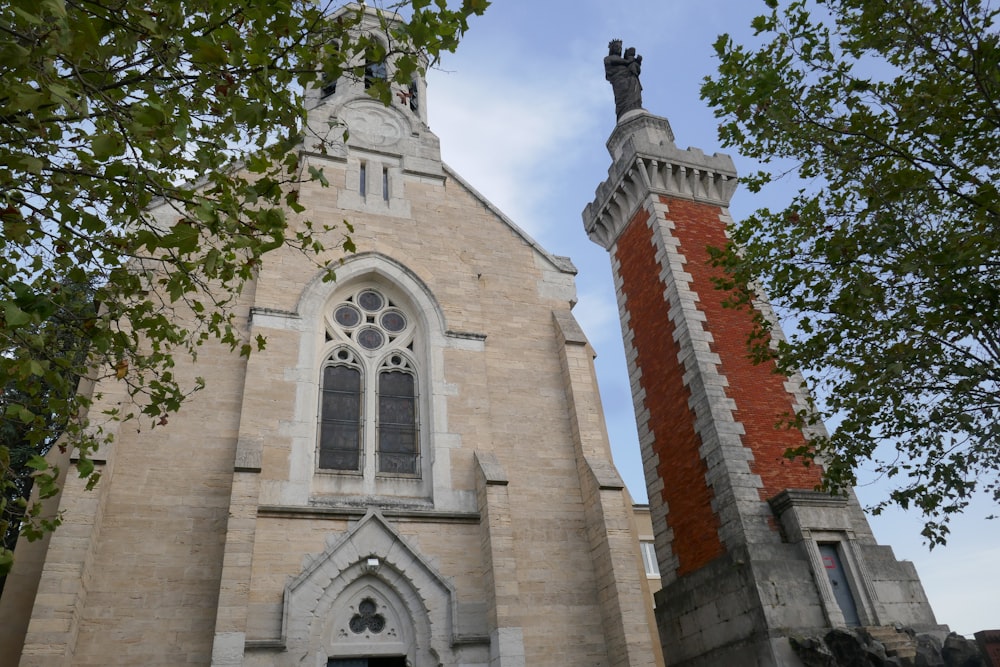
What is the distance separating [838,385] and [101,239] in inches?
326

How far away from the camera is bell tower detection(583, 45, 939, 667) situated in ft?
37.9

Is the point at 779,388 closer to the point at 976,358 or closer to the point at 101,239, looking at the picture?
the point at 976,358

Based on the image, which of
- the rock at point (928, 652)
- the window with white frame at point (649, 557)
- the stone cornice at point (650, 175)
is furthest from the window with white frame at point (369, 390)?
the window with white frame at point (649, 557)

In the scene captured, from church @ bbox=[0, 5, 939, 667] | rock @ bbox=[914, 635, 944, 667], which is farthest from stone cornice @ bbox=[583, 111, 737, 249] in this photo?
rock @ bbox=[914, 635, 944, 667]

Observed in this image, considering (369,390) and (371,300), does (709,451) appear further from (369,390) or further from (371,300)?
(371,300)

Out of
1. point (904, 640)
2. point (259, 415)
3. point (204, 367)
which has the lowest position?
point (904, 640)

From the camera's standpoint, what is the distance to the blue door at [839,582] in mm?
11531

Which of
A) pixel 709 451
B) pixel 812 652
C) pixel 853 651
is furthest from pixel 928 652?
pixel 709 451

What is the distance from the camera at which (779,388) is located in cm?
1452

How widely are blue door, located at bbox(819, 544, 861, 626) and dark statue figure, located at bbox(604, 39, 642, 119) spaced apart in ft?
43.4

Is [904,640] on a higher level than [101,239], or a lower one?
lower

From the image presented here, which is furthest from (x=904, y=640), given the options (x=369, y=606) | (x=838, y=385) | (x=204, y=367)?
(x=204, y=367)

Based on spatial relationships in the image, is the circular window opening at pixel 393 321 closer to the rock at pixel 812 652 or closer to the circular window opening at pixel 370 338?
the circular window opening at pixel 370 338

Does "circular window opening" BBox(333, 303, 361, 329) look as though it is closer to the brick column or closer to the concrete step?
the brick column
